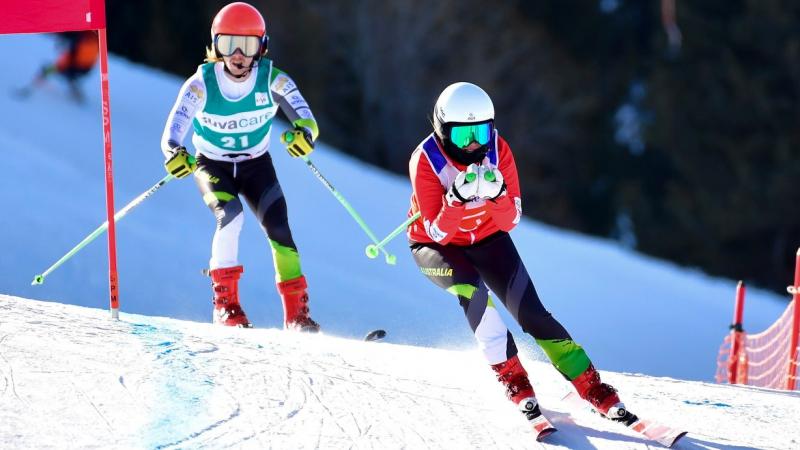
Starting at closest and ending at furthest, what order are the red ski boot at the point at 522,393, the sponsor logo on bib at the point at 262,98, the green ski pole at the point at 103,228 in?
the red ski boot at the point at 522,393 → the green ski pole at the point at 103,228 → the sponsor logo on bib at the point at 262,98

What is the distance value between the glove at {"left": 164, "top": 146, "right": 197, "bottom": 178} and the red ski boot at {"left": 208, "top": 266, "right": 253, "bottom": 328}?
668mm

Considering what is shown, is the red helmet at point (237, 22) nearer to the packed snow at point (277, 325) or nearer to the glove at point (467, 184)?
the packed snow at point (277, 325)

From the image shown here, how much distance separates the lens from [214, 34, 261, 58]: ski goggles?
673 cm

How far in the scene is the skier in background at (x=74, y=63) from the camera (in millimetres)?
14191

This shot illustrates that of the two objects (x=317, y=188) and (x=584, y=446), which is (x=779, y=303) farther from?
(x=584, y=446)

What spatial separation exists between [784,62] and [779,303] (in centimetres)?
1191

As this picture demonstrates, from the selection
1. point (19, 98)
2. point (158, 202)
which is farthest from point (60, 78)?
point (158, 202)

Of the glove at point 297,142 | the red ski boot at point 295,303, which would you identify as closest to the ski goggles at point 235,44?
the glove at point 297,142

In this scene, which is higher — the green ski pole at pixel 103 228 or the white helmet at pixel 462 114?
the green ski pole at pixel 103 228

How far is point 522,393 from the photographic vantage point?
16.8 ft

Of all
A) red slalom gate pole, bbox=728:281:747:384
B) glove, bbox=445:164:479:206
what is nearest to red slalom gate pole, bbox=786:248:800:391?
red slalom gate pole, bbox=728:281:747:384

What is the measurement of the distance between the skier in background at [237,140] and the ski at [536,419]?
207 cm

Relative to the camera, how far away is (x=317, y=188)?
12961 millimetres

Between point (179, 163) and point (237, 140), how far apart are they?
58cm
